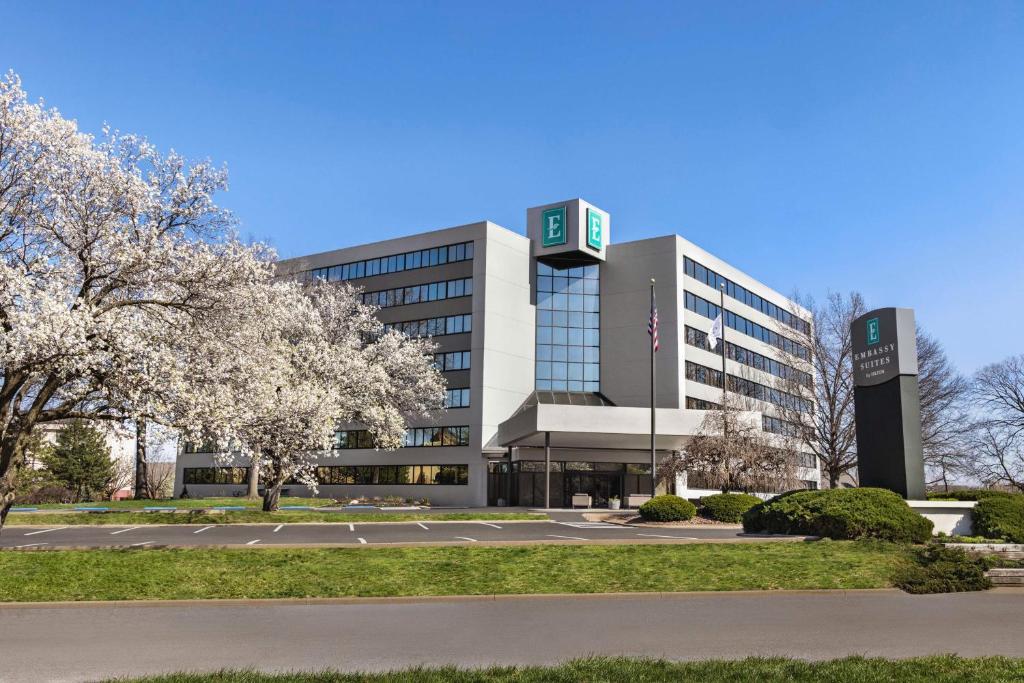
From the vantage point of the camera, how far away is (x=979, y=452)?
51062 millimetres

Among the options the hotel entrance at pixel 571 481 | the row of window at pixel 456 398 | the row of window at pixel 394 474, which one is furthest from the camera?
the row of window at pixel 456 398

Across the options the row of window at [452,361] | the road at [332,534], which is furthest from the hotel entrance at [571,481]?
the road at [332,534]

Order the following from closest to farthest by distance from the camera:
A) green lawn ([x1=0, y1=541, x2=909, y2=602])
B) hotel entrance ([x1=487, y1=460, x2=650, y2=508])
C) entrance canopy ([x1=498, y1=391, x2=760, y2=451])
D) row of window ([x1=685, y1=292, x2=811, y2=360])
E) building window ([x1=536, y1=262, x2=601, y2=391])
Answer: green lawn ([x1=0, y1=541, x2=909, y2=602]), entrance canopy ([x1=498, y1=391, x2=760, y2=451]), row of window ([x1=685, y1=292, x2=811, y2=360]), hotel entrance ([x1=487, y1=460, x2=650, y2=508]), building window ([x1=536, y1=262, x2=601, y2=391])

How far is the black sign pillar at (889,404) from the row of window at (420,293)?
36322 mm

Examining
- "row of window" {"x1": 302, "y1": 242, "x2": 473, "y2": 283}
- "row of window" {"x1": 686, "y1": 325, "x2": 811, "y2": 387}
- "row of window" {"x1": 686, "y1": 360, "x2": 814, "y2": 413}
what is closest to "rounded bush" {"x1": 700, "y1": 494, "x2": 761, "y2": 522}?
"row of window" {"x1": 686, "y1": 325, "x2": 811, "y2": 387}

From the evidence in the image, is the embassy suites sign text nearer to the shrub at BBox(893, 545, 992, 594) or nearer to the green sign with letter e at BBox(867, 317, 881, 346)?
the green sign with letter e at BBox(867, 317, 881, 346)

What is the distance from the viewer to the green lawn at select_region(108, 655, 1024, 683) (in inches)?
312

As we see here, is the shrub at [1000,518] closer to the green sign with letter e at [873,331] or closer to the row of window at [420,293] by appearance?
the green sign with letter e at [873,331]

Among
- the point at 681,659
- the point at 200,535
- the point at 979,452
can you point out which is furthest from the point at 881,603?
the point at 979,452

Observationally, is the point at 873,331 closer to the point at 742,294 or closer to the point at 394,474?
the point at 394,474

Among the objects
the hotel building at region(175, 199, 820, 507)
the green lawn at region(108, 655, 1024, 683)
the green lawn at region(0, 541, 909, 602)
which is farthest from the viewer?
the hotel building at region(175, 199, 820, 507)

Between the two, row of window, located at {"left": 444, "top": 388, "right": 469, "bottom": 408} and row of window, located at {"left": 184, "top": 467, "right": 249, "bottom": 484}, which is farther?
row of window, located at {"left": 184, "top": 467, "right": 249, "bottom": 484}

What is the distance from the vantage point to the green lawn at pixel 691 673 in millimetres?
7922

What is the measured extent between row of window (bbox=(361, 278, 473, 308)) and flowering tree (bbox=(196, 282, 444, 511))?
15.4ft
